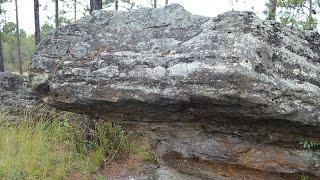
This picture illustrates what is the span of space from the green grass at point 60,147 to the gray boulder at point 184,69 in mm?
895

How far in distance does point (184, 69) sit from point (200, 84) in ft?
0.78

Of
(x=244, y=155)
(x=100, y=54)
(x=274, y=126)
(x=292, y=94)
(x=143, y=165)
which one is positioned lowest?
(x=143, y=165)

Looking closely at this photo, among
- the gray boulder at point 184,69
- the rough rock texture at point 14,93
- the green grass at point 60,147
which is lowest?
the green grass at point 60,147

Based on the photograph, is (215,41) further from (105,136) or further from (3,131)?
(3,131)

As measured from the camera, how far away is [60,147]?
236 inches

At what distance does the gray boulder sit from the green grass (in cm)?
89

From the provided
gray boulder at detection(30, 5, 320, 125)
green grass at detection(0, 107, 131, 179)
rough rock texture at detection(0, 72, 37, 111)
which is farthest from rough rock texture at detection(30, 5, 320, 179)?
rough rock texture at detection(0, 72, 37, 111)

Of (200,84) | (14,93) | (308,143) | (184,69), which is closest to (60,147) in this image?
(184,69)

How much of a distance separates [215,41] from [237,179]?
5.33 ft

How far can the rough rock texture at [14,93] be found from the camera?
807cm

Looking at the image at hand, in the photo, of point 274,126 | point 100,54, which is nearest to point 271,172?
point 274,126

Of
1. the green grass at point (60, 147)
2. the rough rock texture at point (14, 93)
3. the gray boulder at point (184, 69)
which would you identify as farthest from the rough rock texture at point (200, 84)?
the rough rock texture at point (14, 93)

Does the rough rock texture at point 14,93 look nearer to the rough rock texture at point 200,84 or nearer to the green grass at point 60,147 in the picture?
the green grass at point 60,147

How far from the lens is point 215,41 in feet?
14.4
